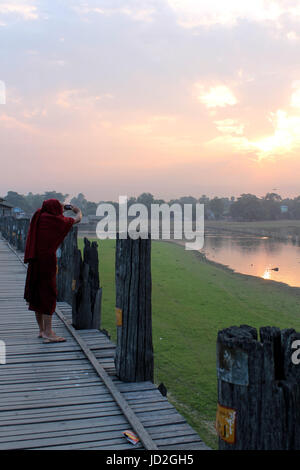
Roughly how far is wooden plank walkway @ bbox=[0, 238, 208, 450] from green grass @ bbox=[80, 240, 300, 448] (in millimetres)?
2105

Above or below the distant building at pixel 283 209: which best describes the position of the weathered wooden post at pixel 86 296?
below

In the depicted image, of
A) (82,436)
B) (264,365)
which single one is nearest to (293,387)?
(264,365)

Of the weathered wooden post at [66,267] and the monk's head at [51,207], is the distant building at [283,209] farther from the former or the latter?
the monk's head at [51,207]

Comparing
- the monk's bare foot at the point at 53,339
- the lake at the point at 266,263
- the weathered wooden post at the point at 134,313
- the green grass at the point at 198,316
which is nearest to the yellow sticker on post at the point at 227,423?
the weathered wooden post at the point at 134,313

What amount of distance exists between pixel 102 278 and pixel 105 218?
3215 inches

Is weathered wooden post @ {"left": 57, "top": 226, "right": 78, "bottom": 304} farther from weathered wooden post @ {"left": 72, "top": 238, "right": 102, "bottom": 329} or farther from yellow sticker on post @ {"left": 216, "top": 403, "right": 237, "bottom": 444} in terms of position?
yellow sticker on post @ {"left": 216, "top": 403, "right": 237, "bottom": 444}

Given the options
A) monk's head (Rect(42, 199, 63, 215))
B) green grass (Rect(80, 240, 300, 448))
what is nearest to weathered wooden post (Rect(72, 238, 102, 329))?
monk's head (Rect(42, 199, 63, 215))

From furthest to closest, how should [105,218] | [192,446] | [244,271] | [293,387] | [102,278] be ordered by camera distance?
[105,218] < [244,271] < [102,278] < [192,446] < [293,387]

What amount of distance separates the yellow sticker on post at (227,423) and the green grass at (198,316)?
361 centimetres

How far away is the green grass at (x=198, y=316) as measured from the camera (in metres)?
6.91

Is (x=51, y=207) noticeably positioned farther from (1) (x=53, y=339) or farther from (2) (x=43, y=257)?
(1) (x=53, y=339)

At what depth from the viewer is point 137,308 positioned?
159 inches

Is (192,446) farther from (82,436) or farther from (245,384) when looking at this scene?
(245,384)

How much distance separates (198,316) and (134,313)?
8.43m
